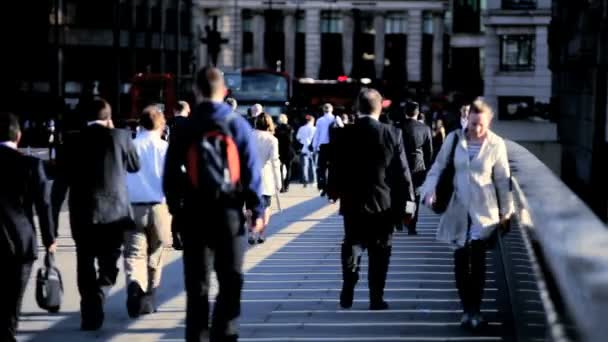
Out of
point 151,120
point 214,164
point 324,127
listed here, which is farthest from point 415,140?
point 324,127

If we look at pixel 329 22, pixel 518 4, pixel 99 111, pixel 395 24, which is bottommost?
pixel 99 111

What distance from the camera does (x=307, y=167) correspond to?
1273 inches

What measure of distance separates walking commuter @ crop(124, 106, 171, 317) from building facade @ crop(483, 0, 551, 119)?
5959 centimetres

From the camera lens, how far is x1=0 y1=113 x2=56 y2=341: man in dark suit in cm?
886

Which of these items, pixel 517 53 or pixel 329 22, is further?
pixel 329 22

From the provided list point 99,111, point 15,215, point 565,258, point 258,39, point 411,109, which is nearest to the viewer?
point 565,258

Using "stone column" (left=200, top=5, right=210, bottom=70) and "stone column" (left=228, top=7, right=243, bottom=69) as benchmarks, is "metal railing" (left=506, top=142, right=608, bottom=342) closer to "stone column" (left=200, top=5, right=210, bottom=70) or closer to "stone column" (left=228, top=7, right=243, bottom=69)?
"stone column" (left=200, top=5, right=210, bottom=70)

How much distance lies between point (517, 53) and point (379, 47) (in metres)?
49.0

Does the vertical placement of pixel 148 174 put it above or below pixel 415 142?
above

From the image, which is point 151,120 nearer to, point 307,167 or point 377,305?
point 377,305

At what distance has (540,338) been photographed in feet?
24.0

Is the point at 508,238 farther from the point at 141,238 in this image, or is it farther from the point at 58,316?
the point at 58,316

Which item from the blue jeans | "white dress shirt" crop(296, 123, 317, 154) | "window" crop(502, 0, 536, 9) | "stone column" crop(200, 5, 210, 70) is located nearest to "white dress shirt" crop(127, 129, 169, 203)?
the blue jeans

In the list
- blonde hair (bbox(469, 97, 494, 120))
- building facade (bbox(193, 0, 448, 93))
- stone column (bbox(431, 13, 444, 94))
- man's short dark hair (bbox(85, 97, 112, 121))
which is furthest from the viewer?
building facade (bbox(193, 0, 448, 93))
